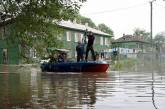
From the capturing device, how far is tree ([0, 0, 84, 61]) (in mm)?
16891

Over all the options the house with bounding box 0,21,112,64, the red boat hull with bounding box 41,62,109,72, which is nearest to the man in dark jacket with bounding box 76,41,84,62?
the red boat hull with bounding box 41,62,109,72

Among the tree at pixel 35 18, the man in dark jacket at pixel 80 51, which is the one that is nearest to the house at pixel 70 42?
the man in dark jacket at pixel 80 51

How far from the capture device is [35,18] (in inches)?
680

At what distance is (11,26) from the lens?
62.4 ft

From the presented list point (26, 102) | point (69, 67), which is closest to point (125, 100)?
point (26, 102)

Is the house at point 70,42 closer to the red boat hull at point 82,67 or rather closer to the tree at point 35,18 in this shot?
the red boat hull at point 82,67

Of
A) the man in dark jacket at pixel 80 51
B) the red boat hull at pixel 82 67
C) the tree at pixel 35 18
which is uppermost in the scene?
the tree at pixel 35 18

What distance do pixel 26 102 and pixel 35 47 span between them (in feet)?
37.2

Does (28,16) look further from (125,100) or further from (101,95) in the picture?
(125,100)

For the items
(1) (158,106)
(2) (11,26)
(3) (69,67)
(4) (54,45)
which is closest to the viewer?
(1) (158,106)

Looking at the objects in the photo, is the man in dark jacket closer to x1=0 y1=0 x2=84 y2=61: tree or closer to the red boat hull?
the red boat hull

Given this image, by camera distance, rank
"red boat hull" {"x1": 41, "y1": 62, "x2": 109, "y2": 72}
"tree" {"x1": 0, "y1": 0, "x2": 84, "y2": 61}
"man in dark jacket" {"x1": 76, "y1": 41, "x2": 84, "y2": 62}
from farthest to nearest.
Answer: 1. "man in dark jacket" {"x1": 76, "y1": 41, "x2": 84, "y2": 62}
2. "red boat hull" {"x1": 41, "y1": 62, "x2": 109, "y2": 72}
3. "tree" {"x1": 0, "y1": 0, "x2": 84, "y2": 61}

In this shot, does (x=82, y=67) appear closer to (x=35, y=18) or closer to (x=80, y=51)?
(x=80, y=51)

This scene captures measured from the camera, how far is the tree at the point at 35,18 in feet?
55.4
